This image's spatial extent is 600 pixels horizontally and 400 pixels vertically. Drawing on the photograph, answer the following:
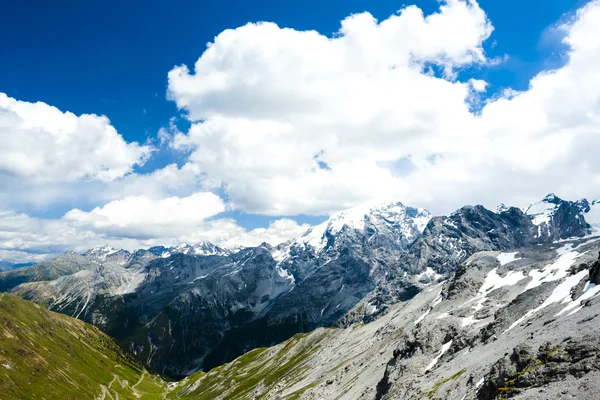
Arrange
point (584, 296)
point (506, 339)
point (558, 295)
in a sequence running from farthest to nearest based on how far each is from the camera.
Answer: point (558, 295) < point (506, 339) < point (584, 296)

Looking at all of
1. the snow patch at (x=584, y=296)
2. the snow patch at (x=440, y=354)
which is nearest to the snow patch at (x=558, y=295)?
the snow patch at (x=584, y=296)

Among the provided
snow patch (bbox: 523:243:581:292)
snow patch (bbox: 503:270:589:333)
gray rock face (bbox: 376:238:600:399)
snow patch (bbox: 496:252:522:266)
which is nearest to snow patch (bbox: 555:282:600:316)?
gray rock face (bbox: 376:238:600:399)

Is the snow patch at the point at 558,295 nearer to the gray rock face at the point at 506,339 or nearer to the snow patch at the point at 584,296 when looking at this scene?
the gray rock face at the point at 506,339

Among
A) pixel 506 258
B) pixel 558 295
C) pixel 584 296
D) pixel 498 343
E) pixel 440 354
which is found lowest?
pixel 440 354

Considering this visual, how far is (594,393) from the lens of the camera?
3072 centimetres

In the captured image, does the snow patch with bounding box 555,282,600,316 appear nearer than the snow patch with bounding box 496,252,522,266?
Yes

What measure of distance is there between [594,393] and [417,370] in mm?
44658

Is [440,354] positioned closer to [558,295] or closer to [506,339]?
[506,339]

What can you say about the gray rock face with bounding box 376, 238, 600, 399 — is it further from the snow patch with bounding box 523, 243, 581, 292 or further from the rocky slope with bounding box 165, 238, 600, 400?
the snow patch with bounding box 523, 243, 581, 292

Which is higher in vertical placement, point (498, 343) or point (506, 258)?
point (506, 258)

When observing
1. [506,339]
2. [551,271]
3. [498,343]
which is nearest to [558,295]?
[506,339]

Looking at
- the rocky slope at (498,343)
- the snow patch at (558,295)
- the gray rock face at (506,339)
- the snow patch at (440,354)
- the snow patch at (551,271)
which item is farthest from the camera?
the snow patch at (551,271)

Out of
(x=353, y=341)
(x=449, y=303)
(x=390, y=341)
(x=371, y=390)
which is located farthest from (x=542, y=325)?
(x=353, y=341)

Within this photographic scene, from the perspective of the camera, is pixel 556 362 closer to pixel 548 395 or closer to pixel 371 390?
pixel 548 395
